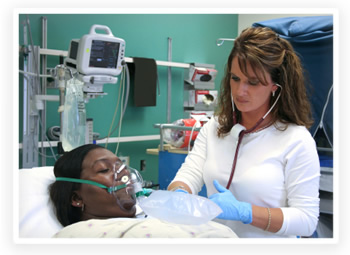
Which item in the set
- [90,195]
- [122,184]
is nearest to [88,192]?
[90,195]

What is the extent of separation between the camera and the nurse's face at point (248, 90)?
1311 mm

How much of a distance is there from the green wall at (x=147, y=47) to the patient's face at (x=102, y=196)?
65.8 inches

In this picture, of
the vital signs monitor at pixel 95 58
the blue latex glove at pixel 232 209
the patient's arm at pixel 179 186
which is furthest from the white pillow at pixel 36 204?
the vital signs monitor at pixel 95 58

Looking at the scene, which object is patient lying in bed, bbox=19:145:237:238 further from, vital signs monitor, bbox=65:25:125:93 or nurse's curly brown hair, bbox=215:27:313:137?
vital signs monitor, bbox=65:25:125:93

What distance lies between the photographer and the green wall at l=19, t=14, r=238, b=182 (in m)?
3.03

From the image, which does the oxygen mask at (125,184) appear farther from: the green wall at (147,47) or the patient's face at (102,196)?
the green wall at (147,47)

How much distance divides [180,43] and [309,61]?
215 cm

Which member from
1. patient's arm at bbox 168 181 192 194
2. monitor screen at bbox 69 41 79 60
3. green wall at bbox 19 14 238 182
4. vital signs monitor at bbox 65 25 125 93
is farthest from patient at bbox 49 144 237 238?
green wall at bbox 19 14 238 182

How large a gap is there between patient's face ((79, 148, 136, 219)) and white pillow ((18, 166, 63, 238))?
0.14 m

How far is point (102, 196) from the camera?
1.31 metres

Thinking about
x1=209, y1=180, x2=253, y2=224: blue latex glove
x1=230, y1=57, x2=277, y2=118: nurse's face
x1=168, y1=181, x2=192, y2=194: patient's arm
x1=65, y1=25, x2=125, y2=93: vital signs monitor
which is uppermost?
x1=65, y1=25, x2=125, y2=93: vital signs monitor

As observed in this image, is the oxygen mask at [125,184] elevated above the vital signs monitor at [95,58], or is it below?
below

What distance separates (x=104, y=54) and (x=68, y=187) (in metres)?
1.09

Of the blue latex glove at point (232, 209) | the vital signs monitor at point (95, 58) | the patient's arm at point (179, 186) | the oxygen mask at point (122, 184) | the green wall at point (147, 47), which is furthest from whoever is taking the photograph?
the green wall at point (147, 47)
